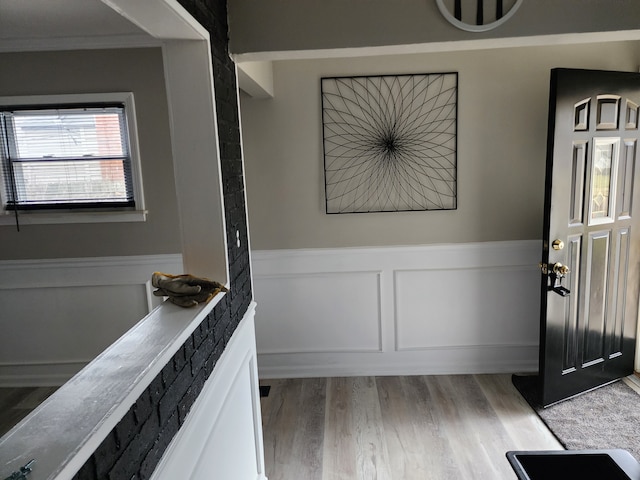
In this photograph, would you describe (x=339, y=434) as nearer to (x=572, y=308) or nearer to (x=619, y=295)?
(x=572, y=308)

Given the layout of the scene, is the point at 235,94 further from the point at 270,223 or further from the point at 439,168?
the point at 439,168

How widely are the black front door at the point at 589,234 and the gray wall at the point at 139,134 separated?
233cm

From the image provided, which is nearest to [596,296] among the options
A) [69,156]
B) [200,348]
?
[200,348]

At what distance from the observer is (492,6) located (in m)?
1.76

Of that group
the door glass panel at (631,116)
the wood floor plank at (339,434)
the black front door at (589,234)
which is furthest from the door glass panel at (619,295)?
the wood floor plank at (339,434)

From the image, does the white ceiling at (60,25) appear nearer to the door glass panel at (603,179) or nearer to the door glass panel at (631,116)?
the door glass panel at (603,179)

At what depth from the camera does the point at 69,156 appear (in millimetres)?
2928

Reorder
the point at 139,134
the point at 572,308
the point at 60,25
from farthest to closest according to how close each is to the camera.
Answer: the point at 139,134
the point at 572,308
the point at 60,25

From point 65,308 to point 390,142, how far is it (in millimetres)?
2485

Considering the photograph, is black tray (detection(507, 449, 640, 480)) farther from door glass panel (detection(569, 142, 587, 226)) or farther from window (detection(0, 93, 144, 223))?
window (detection(0, 93, 144, 223))

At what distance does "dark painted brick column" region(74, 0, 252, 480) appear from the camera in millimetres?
888

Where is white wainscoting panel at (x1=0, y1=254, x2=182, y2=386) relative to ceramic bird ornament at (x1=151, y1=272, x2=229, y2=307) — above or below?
below

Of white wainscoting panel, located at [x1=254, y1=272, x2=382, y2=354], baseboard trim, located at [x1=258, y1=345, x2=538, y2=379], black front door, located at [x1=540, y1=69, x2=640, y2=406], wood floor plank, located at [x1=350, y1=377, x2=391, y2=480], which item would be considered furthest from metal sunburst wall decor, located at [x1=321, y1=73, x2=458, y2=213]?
wood floor plank, located at [x1=350, y1=377, x2=391, y2=480]

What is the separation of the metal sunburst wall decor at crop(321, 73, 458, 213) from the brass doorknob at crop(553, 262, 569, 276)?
0.73 meters
